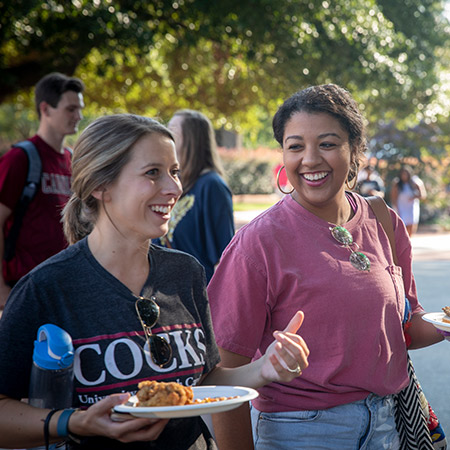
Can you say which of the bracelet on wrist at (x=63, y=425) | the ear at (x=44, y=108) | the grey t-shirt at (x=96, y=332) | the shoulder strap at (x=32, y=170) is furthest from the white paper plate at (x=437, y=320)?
the ear at (x=44, y=108)

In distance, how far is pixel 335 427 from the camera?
2.64 meters

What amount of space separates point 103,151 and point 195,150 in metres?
2.48

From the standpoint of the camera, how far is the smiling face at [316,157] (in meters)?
2.83

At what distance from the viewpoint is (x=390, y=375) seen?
107 inches

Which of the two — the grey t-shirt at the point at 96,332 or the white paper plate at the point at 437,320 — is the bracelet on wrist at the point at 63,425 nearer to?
the grey t-shirt at the point at 96,332

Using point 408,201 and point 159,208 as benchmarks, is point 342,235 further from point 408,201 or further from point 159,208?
point 408,201

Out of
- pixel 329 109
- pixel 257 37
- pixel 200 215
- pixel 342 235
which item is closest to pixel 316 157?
pixel 329 109

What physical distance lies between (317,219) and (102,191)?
0.84m

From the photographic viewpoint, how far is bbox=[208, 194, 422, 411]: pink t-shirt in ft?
8.66

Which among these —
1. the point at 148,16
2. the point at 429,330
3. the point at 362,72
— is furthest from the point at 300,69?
the point at 429,330

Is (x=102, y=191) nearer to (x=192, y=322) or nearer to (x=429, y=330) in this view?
(x=192, y=322)

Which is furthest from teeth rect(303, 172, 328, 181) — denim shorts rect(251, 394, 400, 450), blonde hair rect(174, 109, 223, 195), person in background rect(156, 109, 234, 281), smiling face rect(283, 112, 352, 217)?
blonde hair rect(174, 109, 223, 195)

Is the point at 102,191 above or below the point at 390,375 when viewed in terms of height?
above

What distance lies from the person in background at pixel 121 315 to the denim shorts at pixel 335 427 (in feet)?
0.98
